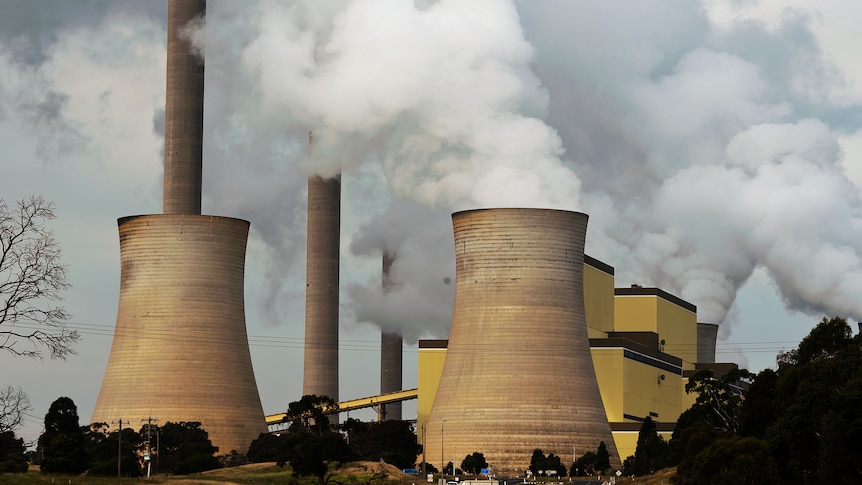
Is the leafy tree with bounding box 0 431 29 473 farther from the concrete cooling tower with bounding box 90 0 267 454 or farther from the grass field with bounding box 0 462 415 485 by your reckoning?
the concrete cooling tower with bounding box 90 0 267 454

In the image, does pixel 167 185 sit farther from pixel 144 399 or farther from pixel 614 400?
pixel 614 400

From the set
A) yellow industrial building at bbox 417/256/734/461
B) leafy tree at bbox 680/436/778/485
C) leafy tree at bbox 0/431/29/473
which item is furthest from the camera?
yellow industrial building at bbox 417/256/734/461

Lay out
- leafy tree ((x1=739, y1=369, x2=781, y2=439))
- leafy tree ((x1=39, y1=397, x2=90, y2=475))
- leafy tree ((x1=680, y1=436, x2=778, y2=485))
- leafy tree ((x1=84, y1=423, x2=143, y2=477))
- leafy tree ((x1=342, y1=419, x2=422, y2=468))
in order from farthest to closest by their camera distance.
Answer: leafy tree ((x1=342, y1=419, x2=422, y2=468)) → leafy tree ((x1=84, y1=423, x2=143, y2=477)) → leafy tree ((x1=39, y1=397, x2=90, y2=475)) → leafy tree ((x1=739, y1=369, x2=781, y2=439)) → leafy tree ((x1=680, y1=436, x2=778, y2=485))

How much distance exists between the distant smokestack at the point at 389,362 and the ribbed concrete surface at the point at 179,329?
32.4 m

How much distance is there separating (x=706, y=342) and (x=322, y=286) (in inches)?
1435

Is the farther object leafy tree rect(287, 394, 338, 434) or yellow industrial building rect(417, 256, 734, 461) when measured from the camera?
yellow industrial building rect(417, 256, 734, 461)

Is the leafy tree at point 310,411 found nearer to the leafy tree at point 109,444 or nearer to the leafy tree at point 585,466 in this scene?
the leafy tree at point 109,444

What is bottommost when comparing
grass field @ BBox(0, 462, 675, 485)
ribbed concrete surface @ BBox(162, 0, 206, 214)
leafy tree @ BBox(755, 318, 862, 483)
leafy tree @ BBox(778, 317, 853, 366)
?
grass field @ BBox(0, 462, 675, 485)

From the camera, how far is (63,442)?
202ft

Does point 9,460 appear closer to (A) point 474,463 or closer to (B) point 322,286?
(A) point 474,463

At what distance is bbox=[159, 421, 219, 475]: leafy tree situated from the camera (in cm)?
6944

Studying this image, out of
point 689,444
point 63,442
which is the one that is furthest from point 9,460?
point 689,444

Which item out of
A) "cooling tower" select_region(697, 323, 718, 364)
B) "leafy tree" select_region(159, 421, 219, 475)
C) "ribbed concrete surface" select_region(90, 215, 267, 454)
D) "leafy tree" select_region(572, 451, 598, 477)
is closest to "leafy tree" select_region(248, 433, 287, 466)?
"ribbed concrete surface" select_region(90, 215, 267, 454)

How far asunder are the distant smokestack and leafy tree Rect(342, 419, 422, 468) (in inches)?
869
